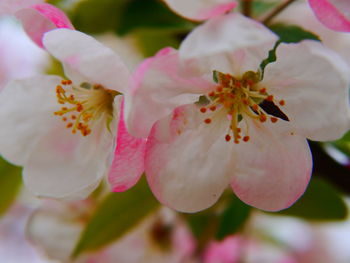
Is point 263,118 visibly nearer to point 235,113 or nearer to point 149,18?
point 235,113

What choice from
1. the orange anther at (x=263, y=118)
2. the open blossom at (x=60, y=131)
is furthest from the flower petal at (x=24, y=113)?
the orange anther at (x=263, y=118)

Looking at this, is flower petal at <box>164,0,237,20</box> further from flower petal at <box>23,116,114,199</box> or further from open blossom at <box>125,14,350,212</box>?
flower petal at <box>23,116,114,199</box>

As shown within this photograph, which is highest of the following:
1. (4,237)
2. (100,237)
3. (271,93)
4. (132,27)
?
(271,93)

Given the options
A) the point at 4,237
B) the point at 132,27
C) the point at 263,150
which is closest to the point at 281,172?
the point at 263,150

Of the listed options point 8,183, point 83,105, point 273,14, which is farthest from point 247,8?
point 8,183

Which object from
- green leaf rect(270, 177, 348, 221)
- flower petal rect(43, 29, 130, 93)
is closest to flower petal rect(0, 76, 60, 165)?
flower petal rect(43, 29, 130, 93)

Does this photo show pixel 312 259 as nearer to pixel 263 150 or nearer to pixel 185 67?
pixel 263 150
